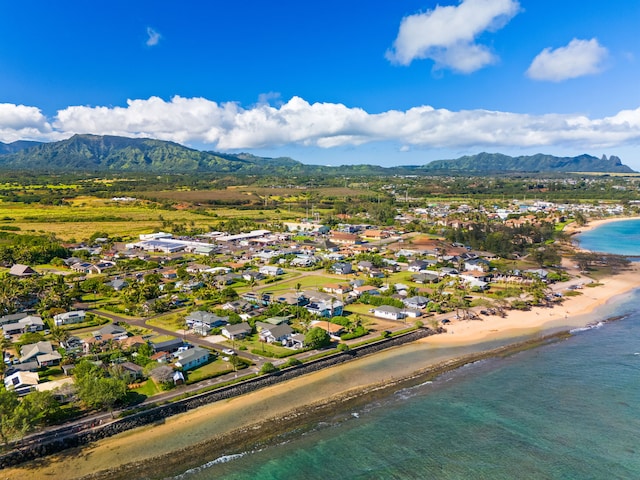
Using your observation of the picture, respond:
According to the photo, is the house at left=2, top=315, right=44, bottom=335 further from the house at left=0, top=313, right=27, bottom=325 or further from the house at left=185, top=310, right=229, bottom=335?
the house at left=185, top=310, right=229, bottom=335

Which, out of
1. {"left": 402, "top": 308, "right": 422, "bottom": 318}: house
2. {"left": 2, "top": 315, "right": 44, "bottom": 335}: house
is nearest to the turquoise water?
{"left": 402, "top": 308, "right": 422, "bottom": 318}: house

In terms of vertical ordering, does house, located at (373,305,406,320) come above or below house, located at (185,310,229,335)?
below

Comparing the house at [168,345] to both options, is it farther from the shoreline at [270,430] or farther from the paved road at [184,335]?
the shoreline at [270,430]

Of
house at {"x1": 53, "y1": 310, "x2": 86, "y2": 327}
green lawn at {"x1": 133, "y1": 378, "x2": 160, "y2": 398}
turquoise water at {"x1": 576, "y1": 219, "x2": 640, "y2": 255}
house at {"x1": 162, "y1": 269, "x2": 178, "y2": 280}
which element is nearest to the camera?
green lawn at {"x1": 133, "y1": 378, "x2": 160, "y2": 398}

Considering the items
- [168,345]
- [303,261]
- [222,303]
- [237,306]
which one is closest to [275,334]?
[168,345]

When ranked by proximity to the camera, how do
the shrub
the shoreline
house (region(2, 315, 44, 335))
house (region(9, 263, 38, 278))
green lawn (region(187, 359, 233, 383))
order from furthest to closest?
house (region(9, 263, 38, 278))
house (region(2, 315, 44, 335))
the shrub
green lawn (region(187, 359, 233, 383))
the shoreline

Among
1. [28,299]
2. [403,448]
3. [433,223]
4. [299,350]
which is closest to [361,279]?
[299,350]
